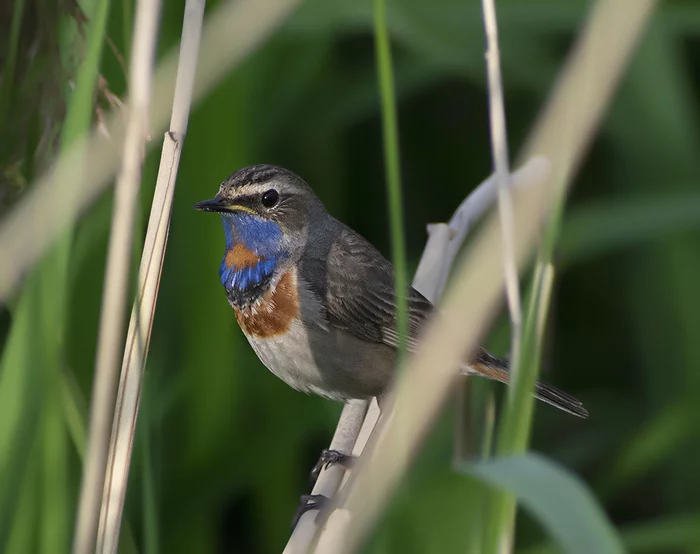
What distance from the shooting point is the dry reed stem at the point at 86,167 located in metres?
2.09

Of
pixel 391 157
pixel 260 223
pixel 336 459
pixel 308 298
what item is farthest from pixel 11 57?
pixel 336 459

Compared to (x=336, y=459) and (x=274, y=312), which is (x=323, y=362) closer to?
(x=274, y=312)

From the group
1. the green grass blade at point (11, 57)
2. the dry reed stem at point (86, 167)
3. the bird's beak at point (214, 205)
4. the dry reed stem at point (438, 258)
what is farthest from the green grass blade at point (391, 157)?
the bird's beak at point (214, 205)

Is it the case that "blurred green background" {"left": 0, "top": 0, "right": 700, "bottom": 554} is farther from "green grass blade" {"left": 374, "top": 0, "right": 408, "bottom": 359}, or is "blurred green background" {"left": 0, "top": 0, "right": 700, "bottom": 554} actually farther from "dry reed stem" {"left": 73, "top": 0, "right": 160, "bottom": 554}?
"green grass blade" {"left": 374, "top": 0, "right": 408, "bottom": 359}

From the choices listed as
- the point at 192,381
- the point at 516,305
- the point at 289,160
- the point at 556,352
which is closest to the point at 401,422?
the point at 516,305

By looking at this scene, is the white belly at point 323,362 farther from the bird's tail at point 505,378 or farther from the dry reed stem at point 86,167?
the dry reed stem at point 86,167

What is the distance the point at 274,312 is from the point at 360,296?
0.37 metres

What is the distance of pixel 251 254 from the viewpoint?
3461mm

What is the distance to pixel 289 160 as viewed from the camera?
490 cm

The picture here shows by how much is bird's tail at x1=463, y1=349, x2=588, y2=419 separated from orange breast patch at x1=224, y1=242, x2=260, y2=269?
0.80 meters

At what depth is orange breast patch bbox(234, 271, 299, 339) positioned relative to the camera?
11.0ft

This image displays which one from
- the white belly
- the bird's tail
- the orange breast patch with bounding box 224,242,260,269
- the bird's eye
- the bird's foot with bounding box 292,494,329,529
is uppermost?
the bird's eye

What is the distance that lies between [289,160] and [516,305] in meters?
2.80

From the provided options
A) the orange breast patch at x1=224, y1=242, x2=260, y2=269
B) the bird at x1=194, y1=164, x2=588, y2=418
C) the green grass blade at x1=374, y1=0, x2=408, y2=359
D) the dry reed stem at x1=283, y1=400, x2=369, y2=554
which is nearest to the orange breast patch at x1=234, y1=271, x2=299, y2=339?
the bird at x1=194, y1=164, x2=588, y2=418
